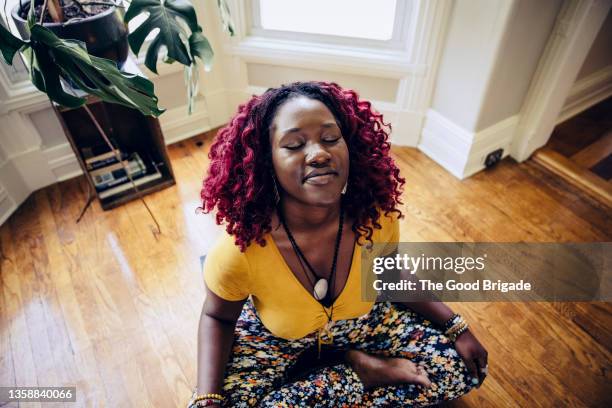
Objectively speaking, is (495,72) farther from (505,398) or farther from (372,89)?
(505,398)

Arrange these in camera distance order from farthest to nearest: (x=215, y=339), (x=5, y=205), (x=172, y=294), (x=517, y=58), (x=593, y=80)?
(x=593, y=80), (x=5, y=205), (x=517, y=58), (x=172, y=294), (x=215, y=339)

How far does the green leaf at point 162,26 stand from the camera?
1.29 meters

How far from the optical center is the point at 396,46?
1980mm

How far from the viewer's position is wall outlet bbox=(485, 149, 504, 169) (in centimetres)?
210

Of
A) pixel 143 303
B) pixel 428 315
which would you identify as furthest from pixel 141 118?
pixel 428 315

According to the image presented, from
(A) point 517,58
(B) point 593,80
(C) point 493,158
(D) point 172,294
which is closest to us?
(D) point 172,294

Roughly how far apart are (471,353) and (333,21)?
5.27 feet

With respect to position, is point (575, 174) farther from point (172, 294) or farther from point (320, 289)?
point (172, 294)

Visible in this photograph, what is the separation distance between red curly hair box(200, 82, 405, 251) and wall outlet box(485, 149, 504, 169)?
126 cm

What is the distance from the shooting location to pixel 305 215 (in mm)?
983

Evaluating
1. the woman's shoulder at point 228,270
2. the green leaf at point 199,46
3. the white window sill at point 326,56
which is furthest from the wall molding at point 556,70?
the woman's shoulder at point 228,270

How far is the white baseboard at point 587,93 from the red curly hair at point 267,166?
1.83m

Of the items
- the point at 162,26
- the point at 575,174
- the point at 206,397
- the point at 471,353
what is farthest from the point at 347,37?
the point at 206,397

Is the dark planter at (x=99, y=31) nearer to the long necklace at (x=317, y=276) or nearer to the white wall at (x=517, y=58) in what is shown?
the long necklace at (x=317, y=276)
